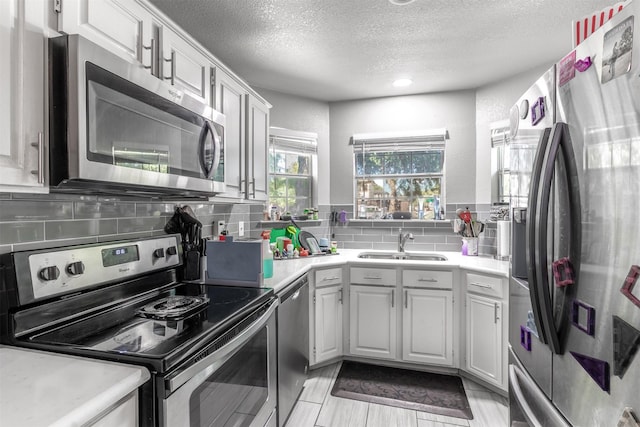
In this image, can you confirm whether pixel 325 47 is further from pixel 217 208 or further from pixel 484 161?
pixel 484 161

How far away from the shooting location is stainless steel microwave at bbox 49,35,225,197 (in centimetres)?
93

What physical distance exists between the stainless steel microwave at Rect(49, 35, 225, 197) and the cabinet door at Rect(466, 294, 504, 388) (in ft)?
6.74

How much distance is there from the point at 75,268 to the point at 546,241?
1642 mm

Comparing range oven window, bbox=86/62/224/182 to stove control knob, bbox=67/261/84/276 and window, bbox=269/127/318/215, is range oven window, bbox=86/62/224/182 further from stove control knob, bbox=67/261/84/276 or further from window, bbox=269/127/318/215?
window, bbox=269/127/318/215

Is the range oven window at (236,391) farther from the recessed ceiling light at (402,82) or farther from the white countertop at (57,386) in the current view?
the recessed ceiling light at (402,82)

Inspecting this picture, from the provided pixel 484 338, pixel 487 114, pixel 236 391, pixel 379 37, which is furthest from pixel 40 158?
pixel 487 114

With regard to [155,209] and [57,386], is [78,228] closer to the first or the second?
[155,209]

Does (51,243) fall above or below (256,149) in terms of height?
below

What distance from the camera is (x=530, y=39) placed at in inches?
85.3

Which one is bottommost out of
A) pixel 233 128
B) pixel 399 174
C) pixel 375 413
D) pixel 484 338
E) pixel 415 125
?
pixel 375 413

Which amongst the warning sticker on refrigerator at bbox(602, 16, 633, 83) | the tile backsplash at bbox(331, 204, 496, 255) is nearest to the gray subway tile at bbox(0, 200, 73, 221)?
the warning sticker on refrigerator at bbox(602, 16, 633, 83)

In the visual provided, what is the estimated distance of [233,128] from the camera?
2080mm

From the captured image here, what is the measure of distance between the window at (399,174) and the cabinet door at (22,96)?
275 centimetres

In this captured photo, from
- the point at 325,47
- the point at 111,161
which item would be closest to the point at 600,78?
the point at 111,161
